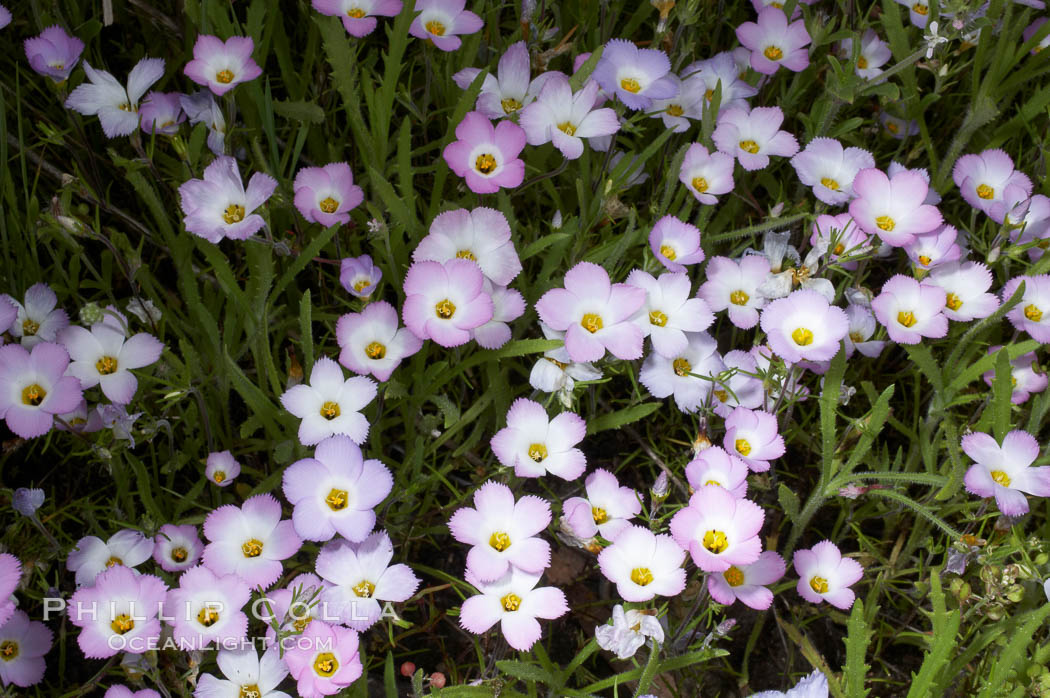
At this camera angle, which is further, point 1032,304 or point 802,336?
point 1032,304

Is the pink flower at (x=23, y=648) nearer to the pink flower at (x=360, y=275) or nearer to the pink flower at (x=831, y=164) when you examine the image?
the pink flower at (x=360, y=275)

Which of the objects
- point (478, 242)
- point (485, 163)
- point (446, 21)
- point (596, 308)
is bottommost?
point (596, 308)

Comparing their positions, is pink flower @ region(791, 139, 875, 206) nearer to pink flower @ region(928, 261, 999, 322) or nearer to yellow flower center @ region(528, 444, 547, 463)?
pink flower @ region(928, 261, 999, 322)

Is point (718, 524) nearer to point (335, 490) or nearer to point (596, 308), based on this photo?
point (596, 308)

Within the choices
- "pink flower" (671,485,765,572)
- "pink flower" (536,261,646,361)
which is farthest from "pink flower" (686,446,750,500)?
"pink flower" (536,261,646,361)

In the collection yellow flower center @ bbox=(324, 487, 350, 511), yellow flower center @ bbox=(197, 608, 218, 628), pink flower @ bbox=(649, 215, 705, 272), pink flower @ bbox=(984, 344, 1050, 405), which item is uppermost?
pink flower @ bbox=(649, 215, 705, 272)

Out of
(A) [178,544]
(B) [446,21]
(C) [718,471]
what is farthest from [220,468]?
(B) [446,21]

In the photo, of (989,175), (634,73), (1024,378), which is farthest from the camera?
(989,175)

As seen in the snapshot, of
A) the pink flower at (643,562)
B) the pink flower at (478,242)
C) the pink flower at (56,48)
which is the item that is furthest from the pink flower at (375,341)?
the pink flower at (56,48)
